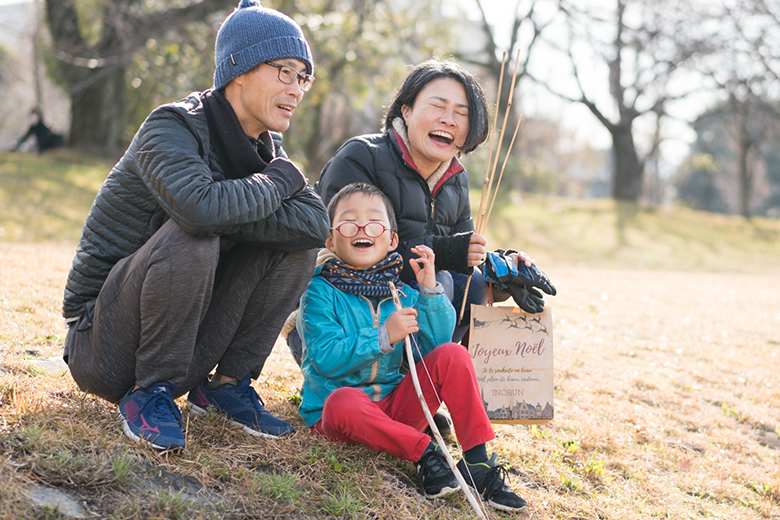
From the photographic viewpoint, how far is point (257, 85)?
2107mm

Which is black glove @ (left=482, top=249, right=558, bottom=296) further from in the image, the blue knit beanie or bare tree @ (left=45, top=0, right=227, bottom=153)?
bare tree @ (left=45, top=0, right=227, bottom=153)

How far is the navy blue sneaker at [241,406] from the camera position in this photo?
2223 millimetres

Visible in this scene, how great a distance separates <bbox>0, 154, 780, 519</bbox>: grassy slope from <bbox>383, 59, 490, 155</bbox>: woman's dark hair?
49.8 inches

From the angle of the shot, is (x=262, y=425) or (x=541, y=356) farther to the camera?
(x=541, y=356)

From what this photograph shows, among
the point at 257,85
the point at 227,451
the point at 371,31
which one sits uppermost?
the point at 371,31

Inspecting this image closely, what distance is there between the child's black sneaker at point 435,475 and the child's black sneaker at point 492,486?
0.24 feet

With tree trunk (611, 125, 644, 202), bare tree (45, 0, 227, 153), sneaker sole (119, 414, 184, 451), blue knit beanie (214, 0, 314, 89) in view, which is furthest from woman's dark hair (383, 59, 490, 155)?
tree trunk (611, 125, 644, 202)

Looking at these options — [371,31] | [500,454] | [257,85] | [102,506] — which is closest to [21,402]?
[102,506]

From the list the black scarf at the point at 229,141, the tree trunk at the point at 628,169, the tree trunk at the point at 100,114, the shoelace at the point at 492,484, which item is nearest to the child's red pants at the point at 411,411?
the shoelace at the point at 492,484

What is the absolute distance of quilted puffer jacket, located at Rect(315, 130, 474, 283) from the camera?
2.59 metres

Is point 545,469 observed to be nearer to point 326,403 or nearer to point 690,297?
point 326,403

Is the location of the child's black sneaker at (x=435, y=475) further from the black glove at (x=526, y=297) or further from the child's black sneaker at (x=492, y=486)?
the black glove at (x=526, y=297)

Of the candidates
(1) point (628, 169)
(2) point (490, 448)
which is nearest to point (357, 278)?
(2) point (490, 448)

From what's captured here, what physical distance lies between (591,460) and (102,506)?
70.5 inches
